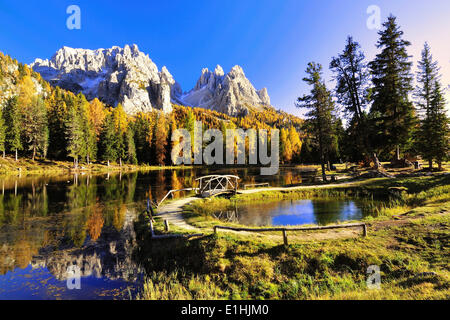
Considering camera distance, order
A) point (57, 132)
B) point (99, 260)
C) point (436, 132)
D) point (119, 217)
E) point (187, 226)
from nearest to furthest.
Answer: point (99, 260) < point (187, 226) < point (119, 217) < point (436, 132) < point (57, 132)

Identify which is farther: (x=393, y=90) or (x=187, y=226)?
(x=393, y=90)

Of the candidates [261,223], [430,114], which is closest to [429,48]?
[430,114]

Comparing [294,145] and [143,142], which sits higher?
[143,142]

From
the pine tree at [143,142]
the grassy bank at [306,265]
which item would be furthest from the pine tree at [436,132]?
the pine tree at [143,142]

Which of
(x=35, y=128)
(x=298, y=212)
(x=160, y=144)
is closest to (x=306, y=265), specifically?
(x=298, y=212)

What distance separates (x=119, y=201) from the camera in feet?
83.5

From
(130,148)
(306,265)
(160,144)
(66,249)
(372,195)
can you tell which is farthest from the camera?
(160,144)

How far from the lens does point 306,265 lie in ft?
30.0

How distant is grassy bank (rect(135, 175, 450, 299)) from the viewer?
7.38 metres

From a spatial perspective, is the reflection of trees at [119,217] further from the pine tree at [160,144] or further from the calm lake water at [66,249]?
the pine tree at [160,144]

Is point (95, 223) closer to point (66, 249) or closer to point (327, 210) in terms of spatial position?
point (66, 249)

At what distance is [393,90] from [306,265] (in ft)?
111
